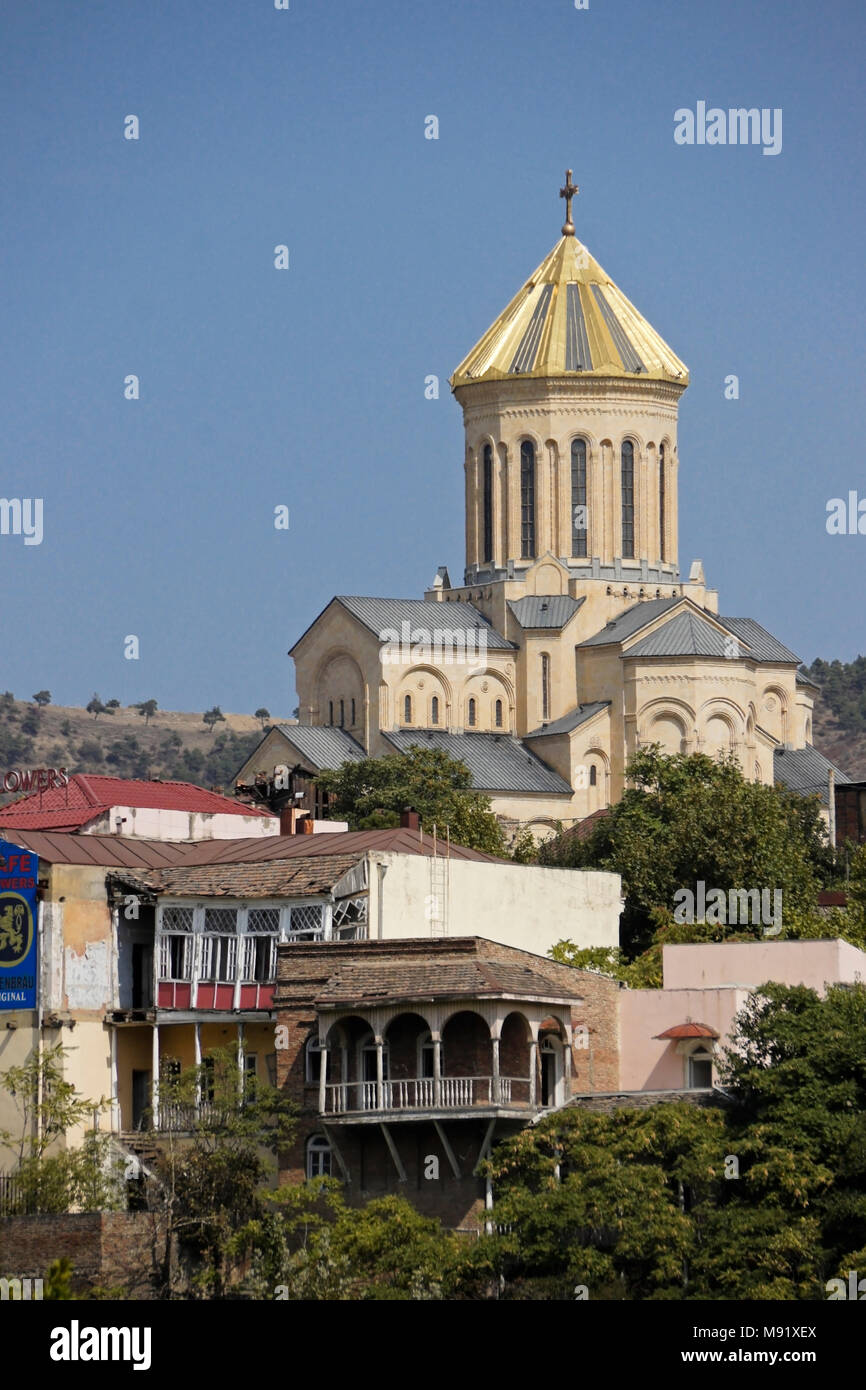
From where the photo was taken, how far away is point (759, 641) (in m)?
105

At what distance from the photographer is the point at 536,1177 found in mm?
42781

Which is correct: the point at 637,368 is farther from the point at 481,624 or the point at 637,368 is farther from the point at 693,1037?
the point at 693,1037

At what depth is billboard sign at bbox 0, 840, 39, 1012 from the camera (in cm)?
4941

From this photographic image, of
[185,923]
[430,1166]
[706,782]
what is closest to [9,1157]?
[185,923]

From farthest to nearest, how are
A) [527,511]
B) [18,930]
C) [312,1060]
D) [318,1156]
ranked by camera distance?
[527,511] → [18,930] → [312,1060] → [318,1156]

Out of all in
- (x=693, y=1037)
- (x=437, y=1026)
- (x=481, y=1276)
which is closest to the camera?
(x=481, y=1276)

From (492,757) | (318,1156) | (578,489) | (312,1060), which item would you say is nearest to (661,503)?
(578,489)

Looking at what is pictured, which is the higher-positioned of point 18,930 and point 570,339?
point 570,339

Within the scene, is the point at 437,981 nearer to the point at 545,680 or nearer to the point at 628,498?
the point at 545,680

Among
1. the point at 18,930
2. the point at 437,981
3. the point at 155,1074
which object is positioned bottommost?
the point at 155,1074

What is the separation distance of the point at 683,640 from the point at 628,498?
24.5 feet

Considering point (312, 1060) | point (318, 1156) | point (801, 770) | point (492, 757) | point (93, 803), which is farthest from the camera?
point (801, 770)

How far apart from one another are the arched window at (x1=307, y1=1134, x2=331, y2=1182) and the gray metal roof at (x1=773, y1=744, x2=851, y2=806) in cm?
5379

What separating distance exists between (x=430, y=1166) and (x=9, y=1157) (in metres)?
7.89
